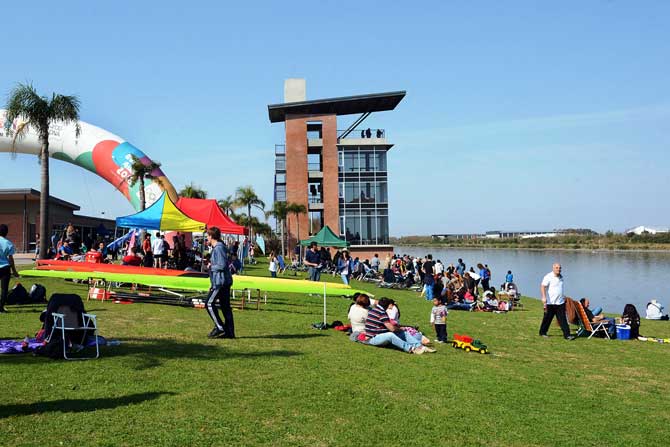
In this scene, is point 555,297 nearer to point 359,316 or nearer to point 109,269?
point 359,316

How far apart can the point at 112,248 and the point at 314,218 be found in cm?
2572

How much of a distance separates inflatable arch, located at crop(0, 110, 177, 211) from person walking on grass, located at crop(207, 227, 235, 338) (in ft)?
61.2

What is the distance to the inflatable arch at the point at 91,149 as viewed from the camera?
2652cm

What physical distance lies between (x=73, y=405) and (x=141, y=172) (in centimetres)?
2297

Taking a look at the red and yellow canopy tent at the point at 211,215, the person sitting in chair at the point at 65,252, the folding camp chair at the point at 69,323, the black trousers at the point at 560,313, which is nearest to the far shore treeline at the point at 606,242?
the red and yellow canopy tent at the point at 211,215

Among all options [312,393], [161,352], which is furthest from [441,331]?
[161,352]

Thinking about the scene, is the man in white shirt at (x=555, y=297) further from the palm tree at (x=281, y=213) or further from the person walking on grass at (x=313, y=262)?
the palm tree at (x=281, y=213)

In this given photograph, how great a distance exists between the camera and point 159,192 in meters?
28.1

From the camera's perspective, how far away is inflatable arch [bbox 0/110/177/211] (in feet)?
87.0

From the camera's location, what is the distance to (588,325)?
12.7m

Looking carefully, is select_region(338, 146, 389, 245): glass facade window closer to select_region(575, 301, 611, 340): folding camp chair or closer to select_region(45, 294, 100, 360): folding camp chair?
select_region(575, 301, 611, 340): folding camp chair

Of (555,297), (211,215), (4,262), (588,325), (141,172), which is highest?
(141,172)

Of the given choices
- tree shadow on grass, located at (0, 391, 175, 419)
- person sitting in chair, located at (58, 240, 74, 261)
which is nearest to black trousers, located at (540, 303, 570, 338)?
tree shadow on grass, located at (0, 391, 175, 419)

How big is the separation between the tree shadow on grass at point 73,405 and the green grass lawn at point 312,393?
0.06ft
